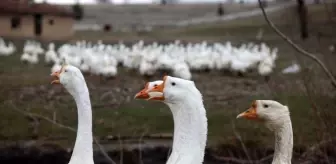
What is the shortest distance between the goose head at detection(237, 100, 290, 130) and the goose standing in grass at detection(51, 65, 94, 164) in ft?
5.22

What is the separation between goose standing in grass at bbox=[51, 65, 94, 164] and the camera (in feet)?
20.0

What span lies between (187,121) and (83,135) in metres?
1.53

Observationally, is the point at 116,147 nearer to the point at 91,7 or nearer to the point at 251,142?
the point at 251,142

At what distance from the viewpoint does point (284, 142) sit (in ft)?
18.2

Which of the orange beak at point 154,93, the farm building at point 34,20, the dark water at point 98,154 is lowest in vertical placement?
the farm building at point 34,20

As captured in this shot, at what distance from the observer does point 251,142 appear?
11609mm

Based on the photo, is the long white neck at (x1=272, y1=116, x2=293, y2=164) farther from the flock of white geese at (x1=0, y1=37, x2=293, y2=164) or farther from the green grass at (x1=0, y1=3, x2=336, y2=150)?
the green grass at (x1=0, y1=3, x2=336, y2=150)

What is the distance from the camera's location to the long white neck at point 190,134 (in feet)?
16.4

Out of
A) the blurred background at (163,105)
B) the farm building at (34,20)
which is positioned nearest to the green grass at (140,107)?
the blurred background at (163,105)

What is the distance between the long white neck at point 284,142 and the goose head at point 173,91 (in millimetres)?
936

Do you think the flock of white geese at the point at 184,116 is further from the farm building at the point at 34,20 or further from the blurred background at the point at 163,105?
the farm building at the point at 34,20

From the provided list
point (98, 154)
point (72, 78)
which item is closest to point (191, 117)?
point (72, 78)

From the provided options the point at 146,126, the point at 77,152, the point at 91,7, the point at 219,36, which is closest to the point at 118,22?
the point at 91,7

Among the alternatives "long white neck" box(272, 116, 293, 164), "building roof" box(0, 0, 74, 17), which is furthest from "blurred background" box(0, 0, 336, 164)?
"building roof" box(0, 0, 74, 17)
